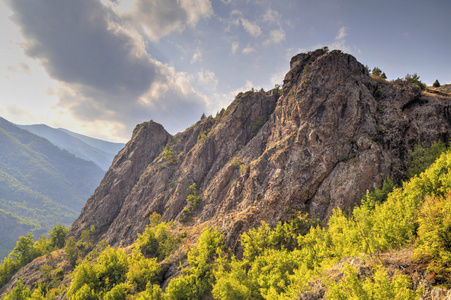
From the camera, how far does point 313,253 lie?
1049 inches

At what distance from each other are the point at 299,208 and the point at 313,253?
13.1 metres

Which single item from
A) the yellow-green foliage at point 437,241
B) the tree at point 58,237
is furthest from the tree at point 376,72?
the tree at point 58,237

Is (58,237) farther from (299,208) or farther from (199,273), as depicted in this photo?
(299,208)

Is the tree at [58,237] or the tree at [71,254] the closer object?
the tree at [71,254]

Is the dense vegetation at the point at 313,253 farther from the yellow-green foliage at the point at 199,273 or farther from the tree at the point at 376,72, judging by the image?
the tree at the point at 376,72

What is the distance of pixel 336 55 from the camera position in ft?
171

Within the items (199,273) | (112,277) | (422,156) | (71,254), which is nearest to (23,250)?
(71,254)

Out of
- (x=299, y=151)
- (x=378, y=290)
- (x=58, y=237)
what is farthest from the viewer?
(x=58, y=237)

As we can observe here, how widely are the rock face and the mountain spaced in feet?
0.96

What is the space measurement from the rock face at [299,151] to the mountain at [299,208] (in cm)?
29

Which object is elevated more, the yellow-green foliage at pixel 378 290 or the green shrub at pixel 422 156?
the green shrub at pixel 422 156

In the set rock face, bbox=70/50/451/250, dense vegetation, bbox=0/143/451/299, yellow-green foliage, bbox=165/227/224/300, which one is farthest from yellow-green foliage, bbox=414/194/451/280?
yellow-green foliage, bbox=165/227/224/300

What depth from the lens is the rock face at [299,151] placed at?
1512 inches

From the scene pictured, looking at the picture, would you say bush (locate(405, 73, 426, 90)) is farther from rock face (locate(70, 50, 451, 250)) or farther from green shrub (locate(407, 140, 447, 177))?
green shrub (locate(407, 140, 447, 177))
